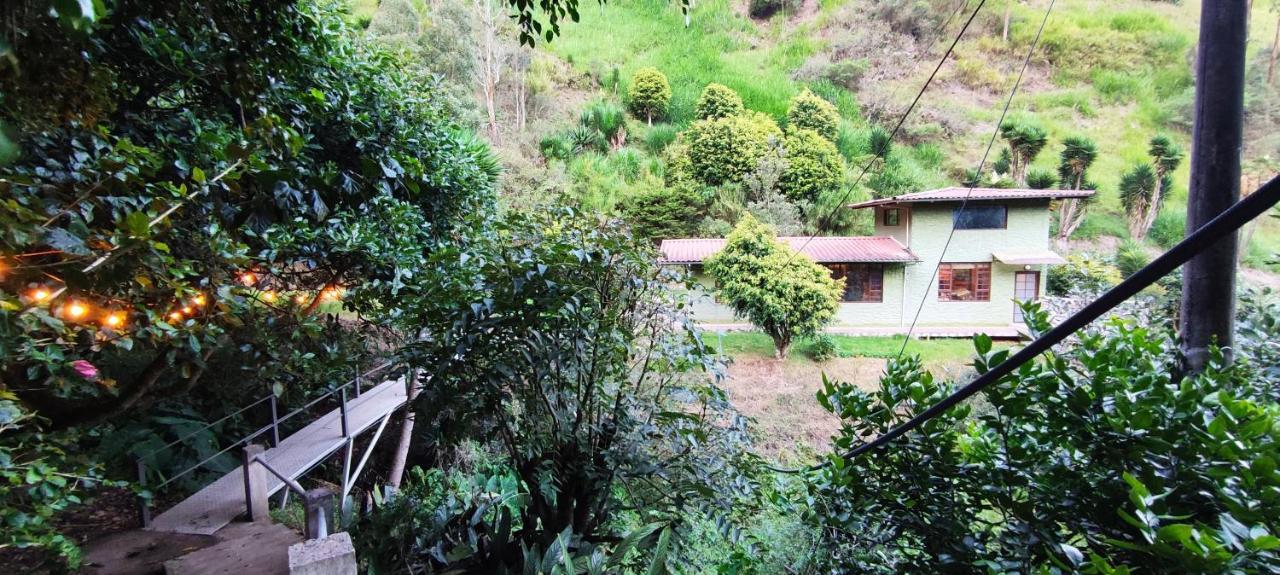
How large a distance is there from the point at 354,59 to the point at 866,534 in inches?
138

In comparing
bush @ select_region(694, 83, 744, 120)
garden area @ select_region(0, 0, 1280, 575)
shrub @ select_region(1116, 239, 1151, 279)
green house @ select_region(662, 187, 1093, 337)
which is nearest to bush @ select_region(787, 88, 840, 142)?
bush @ select_region(694, 83, 744, 120)

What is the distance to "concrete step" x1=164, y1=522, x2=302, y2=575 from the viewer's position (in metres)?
2.24

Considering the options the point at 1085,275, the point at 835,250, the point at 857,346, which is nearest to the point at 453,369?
the point at 1085,275

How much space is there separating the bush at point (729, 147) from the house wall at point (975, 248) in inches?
150

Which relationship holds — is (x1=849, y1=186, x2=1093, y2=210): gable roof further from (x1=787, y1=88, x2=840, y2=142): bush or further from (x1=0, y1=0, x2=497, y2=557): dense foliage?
(x1=0, y1=0, x2=497, y2=557): dense foliage

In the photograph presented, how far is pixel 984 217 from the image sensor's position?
21.1 ft

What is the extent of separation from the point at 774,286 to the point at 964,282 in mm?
2737

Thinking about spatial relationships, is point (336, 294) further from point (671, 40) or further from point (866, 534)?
point (671, 40)

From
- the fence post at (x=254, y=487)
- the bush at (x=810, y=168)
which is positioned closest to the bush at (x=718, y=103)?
the bush at (x=810, y=168)

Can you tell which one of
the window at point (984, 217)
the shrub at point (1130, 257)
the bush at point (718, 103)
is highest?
the bush at point (718, 103)

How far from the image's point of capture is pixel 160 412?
360 cm

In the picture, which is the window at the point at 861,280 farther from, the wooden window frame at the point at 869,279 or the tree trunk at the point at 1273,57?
the tree trunk at the point at 1273,57

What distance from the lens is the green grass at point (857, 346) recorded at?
5.68m

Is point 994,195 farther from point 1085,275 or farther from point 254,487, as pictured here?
point 254,487
